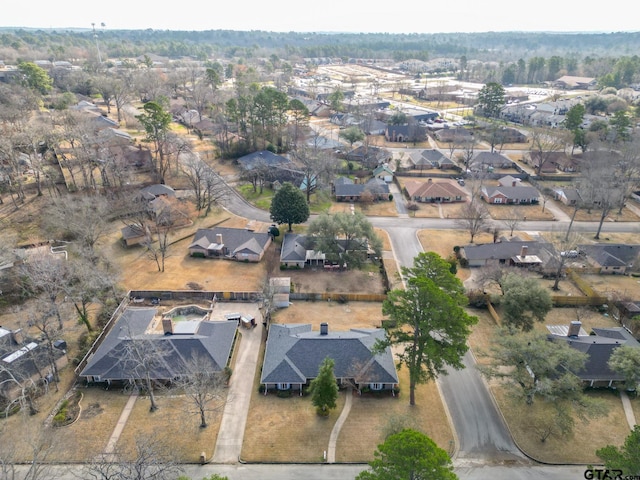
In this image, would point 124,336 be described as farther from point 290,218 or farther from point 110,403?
point 290,218

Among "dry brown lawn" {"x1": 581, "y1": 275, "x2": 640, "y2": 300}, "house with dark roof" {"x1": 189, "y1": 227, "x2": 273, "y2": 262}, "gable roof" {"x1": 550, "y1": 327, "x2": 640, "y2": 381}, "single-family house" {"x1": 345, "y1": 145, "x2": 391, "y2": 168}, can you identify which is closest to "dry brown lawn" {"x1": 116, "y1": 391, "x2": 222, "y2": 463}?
"house with dark roof" {"x1": 189, "y1": 227, "x2": 273, "y2": 262}

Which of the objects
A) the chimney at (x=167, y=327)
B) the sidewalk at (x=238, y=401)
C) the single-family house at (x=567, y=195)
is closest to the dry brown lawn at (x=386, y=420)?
the sidewalk at (x=238, y=401)

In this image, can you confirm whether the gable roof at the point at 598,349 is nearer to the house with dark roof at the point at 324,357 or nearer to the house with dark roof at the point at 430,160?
the house with dark roof at the point at 324,357

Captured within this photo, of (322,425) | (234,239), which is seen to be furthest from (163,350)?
(234,239)

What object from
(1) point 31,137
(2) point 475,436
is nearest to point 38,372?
(2) point 475,436

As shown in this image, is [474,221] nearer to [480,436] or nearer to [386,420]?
[480,436]
